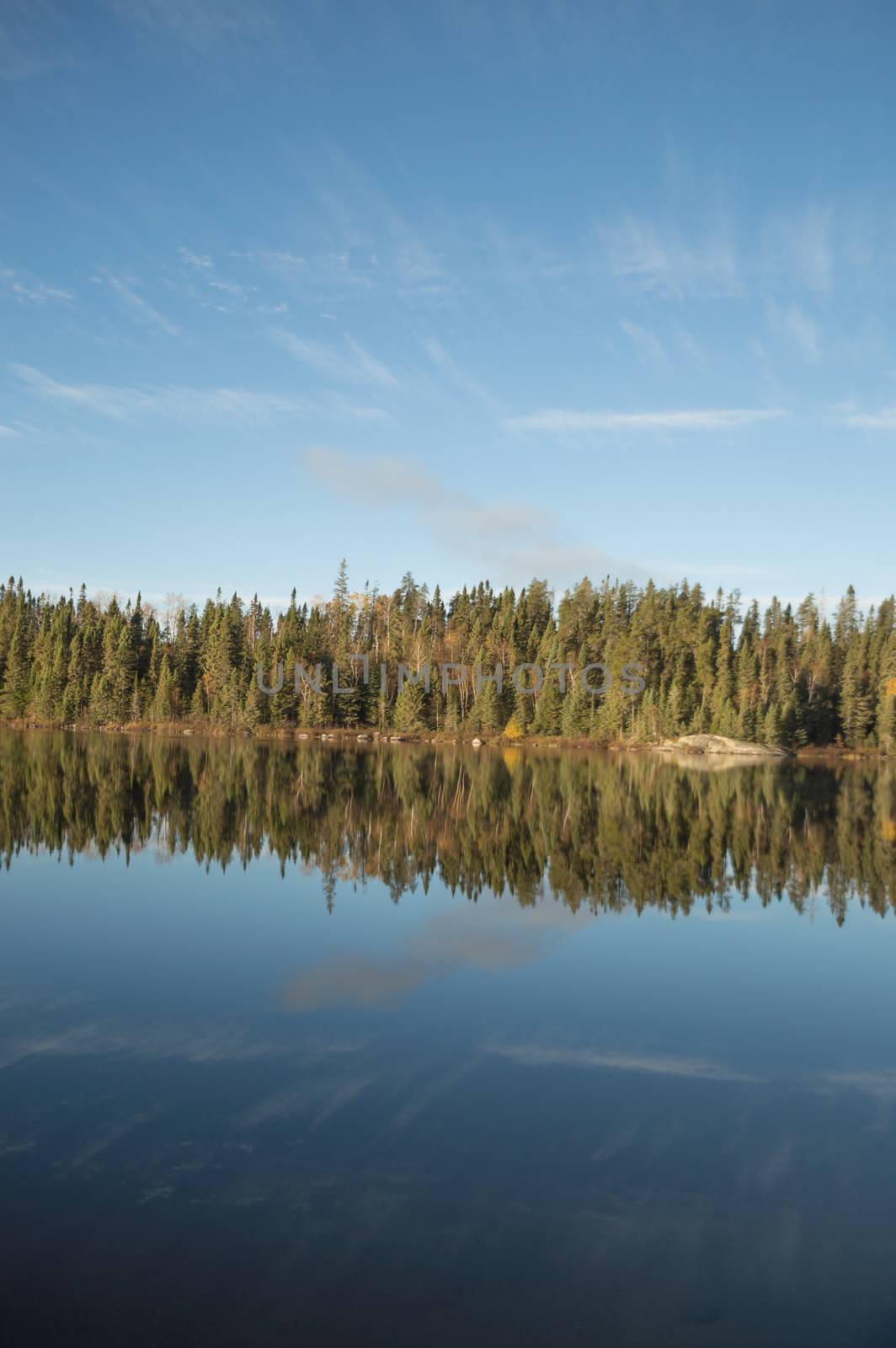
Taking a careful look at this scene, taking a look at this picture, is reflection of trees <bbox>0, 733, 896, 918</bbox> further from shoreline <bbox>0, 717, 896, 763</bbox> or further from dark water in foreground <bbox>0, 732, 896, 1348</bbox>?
shoreline <bbox>0, 717, 896, 763</bbox>

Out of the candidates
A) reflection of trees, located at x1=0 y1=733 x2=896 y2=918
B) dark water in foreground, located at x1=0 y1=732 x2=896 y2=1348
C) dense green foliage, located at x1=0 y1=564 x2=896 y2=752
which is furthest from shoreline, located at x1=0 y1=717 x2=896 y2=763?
dark water in foreground, located at x1=0 y1=732 x2=896 y2=1348

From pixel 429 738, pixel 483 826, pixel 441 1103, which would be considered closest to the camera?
pixel 441 1103

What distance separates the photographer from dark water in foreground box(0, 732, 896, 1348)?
5.82 meters

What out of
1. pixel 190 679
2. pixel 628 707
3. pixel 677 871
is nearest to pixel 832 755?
pixel 628 707

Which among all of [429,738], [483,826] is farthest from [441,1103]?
[429,738]

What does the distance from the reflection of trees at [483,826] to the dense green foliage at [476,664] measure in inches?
2036

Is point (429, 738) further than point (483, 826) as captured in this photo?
Yes

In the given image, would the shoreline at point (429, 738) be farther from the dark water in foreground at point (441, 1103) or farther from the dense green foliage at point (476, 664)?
the dark water in foreground at point (441, 1103)

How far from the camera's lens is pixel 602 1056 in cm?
1012

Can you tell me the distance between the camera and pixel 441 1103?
8664mm

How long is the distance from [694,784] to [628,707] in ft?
187

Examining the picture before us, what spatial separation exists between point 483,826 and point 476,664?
82.8 m

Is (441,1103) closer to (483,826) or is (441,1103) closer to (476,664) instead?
(483,826)

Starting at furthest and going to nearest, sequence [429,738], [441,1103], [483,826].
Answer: [429,738]
[483,826]
[441,1103]
